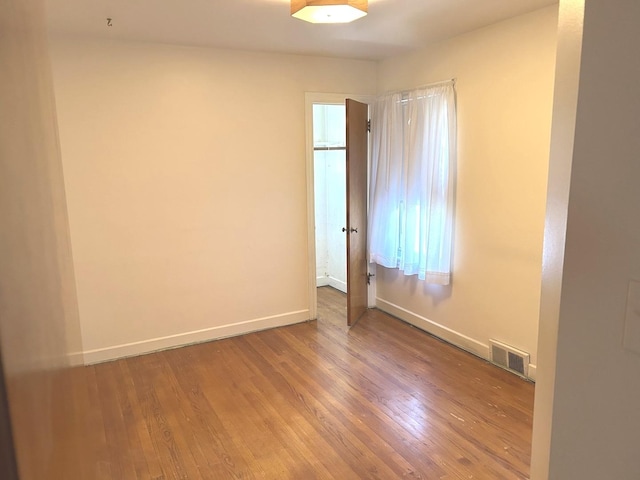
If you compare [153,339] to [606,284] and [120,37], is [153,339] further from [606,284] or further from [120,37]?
[606,284]

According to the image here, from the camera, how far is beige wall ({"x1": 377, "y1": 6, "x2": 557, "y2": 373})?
9.63ft

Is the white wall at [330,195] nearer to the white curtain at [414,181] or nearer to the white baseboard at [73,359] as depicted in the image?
the white curtain at [414,181]

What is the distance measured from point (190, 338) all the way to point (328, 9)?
284cm

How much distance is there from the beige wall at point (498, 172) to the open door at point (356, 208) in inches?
23.9

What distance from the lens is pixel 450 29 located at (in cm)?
326

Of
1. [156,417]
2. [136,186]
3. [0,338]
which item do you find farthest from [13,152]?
[136,186]

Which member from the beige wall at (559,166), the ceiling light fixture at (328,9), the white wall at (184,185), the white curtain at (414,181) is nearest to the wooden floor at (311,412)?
the white wall at (184,185)

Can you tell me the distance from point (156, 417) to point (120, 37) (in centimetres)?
268

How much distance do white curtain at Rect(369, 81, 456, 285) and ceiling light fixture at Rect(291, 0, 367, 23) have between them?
1315 millimetres

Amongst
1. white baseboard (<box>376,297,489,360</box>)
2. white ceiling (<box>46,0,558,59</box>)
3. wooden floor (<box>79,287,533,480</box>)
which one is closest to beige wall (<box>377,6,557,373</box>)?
white baseboard (<box>376,297,489,360</box>)

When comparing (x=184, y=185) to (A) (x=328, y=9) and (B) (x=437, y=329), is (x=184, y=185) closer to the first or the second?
(A) (x=328, y=9)

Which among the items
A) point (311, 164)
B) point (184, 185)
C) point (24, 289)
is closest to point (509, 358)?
point (311, 164)

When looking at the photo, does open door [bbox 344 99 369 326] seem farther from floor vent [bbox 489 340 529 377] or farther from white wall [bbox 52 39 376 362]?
floor vent [bbox 489 340 529 377]

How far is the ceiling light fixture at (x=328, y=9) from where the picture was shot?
7.72 ft
